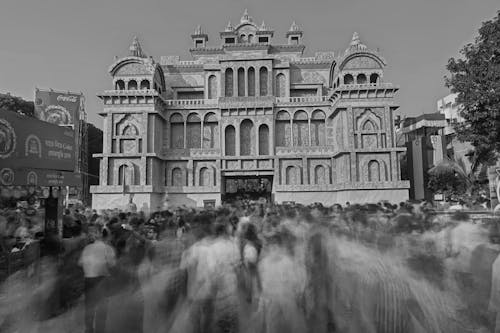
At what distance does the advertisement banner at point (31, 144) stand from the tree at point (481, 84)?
71.2 feet

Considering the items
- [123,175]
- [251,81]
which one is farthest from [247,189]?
[123,175]

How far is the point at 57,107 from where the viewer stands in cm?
4322

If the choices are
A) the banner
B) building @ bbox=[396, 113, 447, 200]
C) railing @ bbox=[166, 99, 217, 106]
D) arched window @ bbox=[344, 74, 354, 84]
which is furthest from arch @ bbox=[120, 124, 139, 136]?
building @ bbox=[396, 113, 447, 200]

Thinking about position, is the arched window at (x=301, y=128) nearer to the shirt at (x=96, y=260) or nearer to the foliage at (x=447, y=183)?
the foliage at (x=447, y=183)

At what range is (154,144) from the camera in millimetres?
35562

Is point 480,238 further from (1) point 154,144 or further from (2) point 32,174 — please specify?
(1) point 154,144

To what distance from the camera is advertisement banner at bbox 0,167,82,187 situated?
10.8 metres

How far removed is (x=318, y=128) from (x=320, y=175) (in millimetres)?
5048

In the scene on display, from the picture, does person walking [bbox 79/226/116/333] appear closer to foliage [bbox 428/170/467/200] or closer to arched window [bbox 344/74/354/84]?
arched window [bbox 344/74/354/84]

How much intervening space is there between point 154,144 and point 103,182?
235 inches

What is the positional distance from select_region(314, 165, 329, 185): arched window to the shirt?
30.9m

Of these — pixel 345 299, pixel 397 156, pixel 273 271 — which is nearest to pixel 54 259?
pixel 273 271

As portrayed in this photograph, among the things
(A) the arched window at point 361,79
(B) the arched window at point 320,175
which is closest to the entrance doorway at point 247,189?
(B) the arched window at point 320,175

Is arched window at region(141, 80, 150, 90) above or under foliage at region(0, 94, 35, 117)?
under
